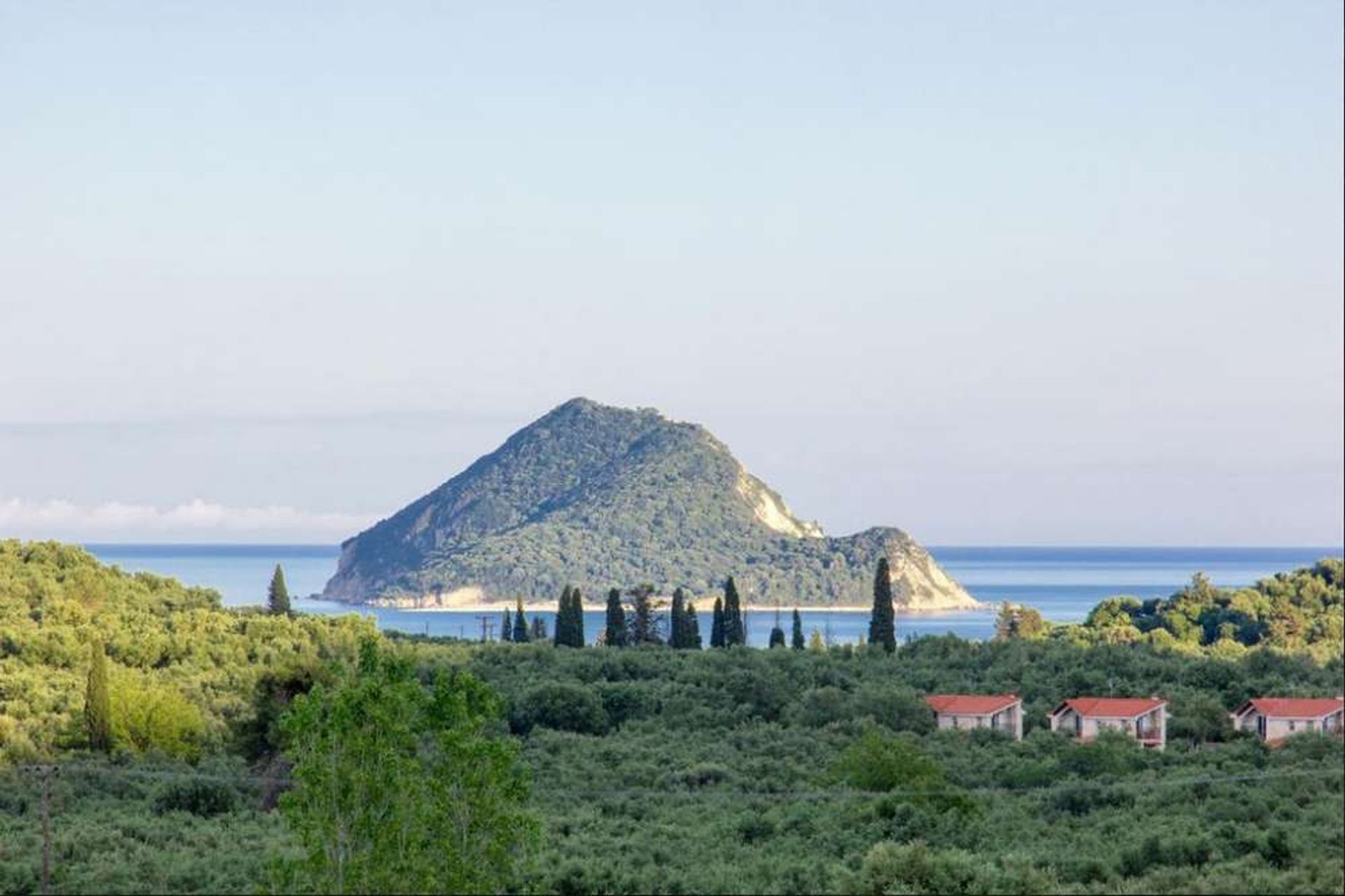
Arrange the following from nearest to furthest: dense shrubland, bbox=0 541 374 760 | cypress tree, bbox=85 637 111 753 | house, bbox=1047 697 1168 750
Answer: cypress tree, bbox=85 637 111 753, house, bbox=1047 697 1168 750, dense shrubland, bbox=0 541 374 760

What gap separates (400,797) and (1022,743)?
26.8 metres

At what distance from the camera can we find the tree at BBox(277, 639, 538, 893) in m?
28.9

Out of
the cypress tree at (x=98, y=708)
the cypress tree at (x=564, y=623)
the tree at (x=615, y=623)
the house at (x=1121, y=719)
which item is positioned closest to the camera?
the cypress tree at (x=98, y=708)

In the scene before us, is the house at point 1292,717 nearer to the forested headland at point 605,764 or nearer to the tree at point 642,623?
the forested headland at point 605,764

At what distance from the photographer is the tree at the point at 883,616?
250 ft

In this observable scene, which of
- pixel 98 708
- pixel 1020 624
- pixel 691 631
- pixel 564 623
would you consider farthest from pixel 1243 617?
pixel 98 708

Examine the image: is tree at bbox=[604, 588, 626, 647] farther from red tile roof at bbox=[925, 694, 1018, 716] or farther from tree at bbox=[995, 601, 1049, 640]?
red tile roof at bbox=[925, 694, 1018, 716]

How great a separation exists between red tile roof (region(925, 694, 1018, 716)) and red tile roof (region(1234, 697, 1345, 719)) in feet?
22.3

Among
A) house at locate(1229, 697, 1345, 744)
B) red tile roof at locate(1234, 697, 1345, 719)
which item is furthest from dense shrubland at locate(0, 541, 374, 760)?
red tile roof at locate(1234, 697, 1345, 719)

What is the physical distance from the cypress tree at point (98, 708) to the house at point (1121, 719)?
25759 mm

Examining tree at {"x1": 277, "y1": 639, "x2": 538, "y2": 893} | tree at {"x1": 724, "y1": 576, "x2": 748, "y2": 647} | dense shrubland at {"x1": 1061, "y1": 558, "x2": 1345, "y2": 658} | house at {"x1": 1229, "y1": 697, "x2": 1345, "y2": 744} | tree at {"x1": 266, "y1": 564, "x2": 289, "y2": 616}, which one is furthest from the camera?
tree at {"x1": 724, "y1": 576, "x2": 748, "y2": 647}

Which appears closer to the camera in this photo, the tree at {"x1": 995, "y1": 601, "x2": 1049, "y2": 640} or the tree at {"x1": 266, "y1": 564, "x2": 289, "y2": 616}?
the tree at {"x1": 266, "y1": 564, "x2": 289, "y2": 616}

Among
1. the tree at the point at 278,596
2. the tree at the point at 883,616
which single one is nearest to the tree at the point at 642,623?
the tree at the point at 883,616

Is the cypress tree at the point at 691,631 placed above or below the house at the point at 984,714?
above
